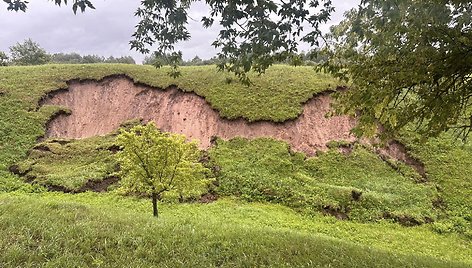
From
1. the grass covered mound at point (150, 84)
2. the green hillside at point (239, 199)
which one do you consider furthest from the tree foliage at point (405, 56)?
the grass covered mound at point (150, 84)

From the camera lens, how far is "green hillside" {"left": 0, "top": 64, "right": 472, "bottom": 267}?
7656 mm

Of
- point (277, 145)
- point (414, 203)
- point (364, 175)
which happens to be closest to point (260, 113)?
point (277, 145)

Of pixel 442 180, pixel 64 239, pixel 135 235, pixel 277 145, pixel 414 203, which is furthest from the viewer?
pixel 277 145

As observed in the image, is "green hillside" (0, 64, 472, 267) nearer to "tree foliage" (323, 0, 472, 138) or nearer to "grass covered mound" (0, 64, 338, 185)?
"grass covered mound" (0, 64, 338, 185)

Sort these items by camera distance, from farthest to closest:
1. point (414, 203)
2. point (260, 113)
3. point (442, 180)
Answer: point (260, 113), point (442, 180), point (414, 203)

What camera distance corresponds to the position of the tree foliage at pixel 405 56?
6.89 metres

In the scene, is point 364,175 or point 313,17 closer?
point 313,17

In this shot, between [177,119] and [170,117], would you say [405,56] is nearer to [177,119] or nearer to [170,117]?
[177,119]


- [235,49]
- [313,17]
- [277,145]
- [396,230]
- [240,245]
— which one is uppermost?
[313,17]

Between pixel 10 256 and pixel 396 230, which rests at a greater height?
pixel 10 256

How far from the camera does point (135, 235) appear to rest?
26.6 feet

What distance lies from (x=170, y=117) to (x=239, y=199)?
10615mm

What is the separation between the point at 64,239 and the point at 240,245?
3497mm

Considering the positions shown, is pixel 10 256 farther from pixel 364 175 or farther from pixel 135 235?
pixel 364 175
